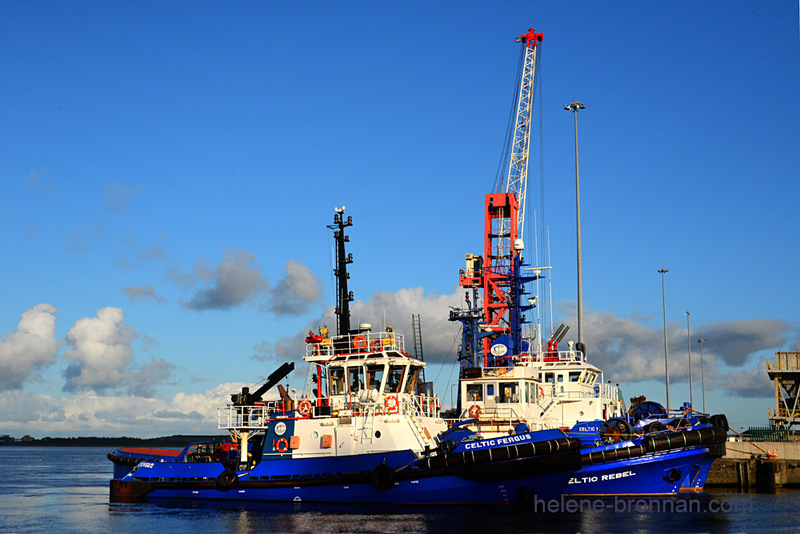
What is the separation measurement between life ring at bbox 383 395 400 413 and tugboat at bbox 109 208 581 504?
0.06m

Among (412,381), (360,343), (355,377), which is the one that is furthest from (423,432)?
(360,343)

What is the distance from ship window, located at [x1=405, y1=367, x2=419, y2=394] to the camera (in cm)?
3403

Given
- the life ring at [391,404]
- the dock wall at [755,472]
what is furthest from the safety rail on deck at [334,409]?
the dock wall at [755,472]

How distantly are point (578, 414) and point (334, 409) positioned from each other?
12.8 m

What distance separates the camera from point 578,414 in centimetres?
3916

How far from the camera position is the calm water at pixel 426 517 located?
26.9m

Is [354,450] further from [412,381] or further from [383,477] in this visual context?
[412,381]

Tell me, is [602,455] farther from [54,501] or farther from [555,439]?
[54,501]

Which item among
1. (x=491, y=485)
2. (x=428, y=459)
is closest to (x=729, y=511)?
(x=491, y=485)

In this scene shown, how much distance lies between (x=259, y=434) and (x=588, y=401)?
15.5m

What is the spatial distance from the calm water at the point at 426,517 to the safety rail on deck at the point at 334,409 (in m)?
3.48

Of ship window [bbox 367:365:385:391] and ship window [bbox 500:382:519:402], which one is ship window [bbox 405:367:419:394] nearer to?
ship window [bbox 367:365:385:391]

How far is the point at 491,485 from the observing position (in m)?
29.4

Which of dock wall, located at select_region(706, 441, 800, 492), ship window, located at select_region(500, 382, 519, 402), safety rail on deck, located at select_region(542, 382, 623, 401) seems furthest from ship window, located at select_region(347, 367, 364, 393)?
dock wall, located at select_region(706, 441, 800, 492)
